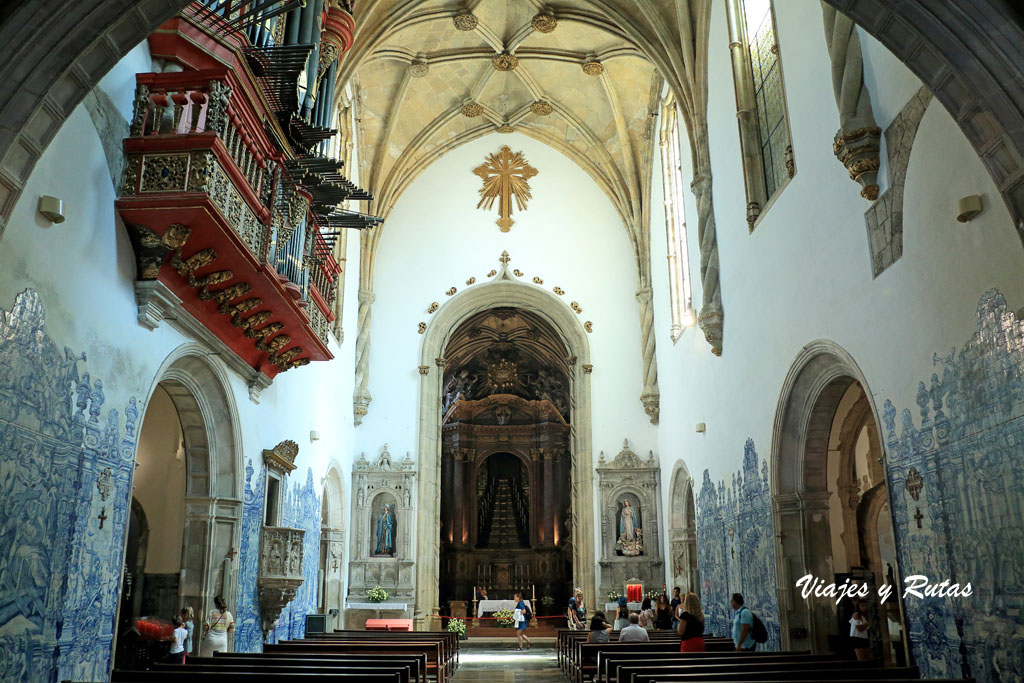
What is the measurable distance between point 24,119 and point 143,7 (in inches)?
38.7

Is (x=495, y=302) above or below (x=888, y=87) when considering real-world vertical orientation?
above

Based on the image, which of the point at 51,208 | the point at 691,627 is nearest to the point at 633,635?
the point at 691,627

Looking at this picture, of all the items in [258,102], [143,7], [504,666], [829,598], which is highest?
[258,102]

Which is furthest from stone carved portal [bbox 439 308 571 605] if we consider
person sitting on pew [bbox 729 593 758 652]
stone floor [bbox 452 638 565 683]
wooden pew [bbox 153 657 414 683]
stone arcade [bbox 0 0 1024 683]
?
wooden pew [bbox 153 657 414 683]

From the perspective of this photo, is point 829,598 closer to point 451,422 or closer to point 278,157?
point 278,157

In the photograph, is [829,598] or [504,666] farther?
[504,666]

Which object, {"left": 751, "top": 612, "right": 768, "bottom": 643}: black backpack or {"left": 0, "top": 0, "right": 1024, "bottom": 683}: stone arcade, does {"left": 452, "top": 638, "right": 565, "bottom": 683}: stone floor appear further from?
{"left": 751, "top": 612, "right": 768, "bottom": 643}: black backpack

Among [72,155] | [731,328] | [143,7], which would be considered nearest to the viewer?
[143,7]

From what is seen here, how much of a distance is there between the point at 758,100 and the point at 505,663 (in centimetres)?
1134

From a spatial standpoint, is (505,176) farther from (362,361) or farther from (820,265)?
(820,265)

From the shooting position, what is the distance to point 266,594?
40.6ft

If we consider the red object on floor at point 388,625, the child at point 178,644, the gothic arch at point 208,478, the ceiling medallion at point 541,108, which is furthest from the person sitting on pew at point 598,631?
the ceiling medallion at point 541,108

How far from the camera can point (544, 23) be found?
61.9 feet

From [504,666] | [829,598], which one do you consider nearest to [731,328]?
[829,598]
